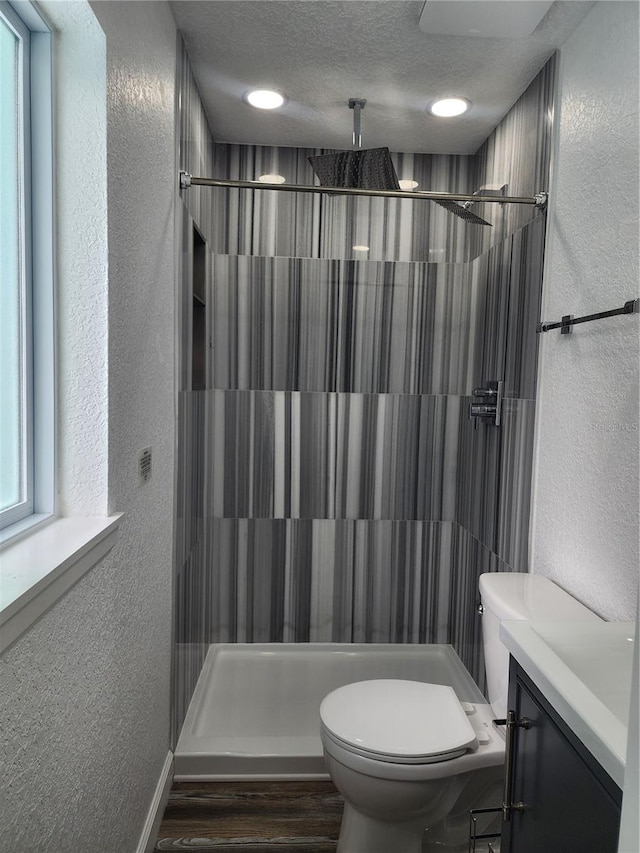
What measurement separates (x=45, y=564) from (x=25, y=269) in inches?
22.6

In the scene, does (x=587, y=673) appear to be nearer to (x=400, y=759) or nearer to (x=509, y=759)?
(x=509, y=759)

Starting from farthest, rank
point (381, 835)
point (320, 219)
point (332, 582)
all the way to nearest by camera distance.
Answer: point (332, 582)
point (320, 219)
point (381, 835)

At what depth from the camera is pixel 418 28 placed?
5.99 ft

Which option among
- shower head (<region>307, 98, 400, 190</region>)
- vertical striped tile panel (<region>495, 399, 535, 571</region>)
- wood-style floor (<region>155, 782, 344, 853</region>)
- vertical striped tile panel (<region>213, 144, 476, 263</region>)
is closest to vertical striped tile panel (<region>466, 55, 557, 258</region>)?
vertical striped tile panel (<region>213, 144, 476, 263</region>)

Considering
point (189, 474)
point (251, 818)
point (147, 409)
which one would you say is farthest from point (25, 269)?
point (251, 818)

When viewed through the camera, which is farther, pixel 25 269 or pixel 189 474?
pixel 189 474

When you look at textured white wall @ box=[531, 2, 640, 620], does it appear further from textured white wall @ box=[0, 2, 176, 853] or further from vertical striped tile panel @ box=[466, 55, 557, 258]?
textured white wall @ box=[0, 2, 176, 853]

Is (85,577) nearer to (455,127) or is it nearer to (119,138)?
(119,138)

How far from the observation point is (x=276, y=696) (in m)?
2.51

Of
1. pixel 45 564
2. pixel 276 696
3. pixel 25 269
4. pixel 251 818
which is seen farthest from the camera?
pixel 276 696

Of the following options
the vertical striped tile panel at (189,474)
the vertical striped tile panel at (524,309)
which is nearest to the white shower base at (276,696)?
the vertical striped tile panel at (189,474)

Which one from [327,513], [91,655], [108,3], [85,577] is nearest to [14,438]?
[85,577]

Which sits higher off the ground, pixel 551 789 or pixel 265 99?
pixel 265 99

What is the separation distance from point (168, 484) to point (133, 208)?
0.82 metres
